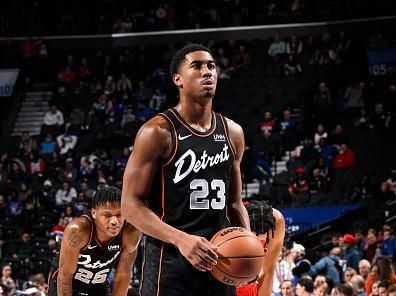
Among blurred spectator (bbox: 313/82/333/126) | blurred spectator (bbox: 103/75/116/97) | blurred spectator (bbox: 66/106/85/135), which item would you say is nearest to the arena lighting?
blurred spectator (bbox: 103/75/116/97)

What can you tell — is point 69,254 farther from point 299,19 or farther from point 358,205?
point 299,19

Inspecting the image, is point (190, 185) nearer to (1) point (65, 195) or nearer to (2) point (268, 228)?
(2) point (268, 228)

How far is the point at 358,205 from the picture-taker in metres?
15.3

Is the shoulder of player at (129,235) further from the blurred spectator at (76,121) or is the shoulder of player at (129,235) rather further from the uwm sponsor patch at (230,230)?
the blurred spectator at (76,121)

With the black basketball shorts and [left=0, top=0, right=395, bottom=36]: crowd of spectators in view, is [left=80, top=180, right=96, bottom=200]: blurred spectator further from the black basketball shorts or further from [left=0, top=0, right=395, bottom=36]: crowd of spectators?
the black basketball shorts

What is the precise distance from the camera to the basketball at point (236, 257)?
4.18m

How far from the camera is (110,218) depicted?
6238mm

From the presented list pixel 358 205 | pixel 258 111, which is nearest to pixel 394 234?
pixel 358 205

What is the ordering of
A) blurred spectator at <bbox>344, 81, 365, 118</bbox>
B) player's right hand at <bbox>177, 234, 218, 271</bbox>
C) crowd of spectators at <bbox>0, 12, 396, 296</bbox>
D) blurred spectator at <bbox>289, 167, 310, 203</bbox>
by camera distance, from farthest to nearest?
blurred spectator at <bbox>344, 81, 365, 118</bbox>
blurred spectator at <bbox>289, 167, 310, 203</bbox>
crowd of spectators at <bbox>0, 12, 396, 296</bbox>
player's right hand at <bbox>177, 234, 218, 271</bbox>

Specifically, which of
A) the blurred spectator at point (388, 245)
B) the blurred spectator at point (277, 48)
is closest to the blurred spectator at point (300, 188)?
the blurred spectator at point (388, 245)

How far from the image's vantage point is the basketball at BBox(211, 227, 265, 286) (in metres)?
4.18

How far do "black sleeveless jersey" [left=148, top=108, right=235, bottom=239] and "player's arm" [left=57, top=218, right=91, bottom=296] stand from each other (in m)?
1.98

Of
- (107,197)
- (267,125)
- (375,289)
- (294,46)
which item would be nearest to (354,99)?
(267,125)

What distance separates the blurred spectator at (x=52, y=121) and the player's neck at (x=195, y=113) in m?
16.9
